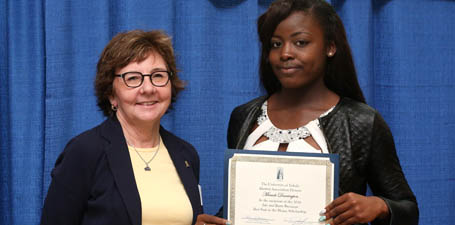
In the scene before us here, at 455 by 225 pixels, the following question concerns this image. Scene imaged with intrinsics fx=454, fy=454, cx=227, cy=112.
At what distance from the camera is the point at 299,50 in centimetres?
127

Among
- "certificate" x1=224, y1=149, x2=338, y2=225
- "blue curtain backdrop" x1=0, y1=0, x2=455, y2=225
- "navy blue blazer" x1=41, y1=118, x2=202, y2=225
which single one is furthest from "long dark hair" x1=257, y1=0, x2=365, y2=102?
"blue curtain backdrop" x1=0, y1=0, x2=455, y2=225

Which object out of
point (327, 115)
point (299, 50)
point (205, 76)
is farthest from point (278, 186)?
point (205, 76)

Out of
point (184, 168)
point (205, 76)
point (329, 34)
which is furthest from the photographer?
point (205, 76)

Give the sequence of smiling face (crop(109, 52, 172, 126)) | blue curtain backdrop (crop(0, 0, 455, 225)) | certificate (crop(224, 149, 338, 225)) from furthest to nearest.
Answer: blue curtain backdrop (crop(0, 0, 455, 225)) → smiling face (crop(109, 52, 172, 126)) → certificate (crop(224, 149, 338, 225))

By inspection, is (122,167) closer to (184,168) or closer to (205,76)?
(184,168)

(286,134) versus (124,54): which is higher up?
(124,54)

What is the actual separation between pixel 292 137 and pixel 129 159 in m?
0.52

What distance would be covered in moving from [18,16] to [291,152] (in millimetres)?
1540

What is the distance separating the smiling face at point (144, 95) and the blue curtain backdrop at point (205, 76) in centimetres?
71

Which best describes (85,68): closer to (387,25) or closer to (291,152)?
(291,152)

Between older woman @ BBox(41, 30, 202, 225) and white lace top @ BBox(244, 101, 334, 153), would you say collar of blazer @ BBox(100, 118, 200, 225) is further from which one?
white lace top @ BBox(244, 101, 334, 153)

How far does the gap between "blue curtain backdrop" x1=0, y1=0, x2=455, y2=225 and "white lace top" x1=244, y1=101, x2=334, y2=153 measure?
863mm

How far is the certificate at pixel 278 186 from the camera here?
1.18 metres

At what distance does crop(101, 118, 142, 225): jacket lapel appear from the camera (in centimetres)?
136
